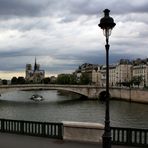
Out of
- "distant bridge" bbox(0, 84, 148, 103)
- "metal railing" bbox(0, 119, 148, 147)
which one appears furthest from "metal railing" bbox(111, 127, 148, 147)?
"distant bridge" bbox(0, 84, 148, 103)

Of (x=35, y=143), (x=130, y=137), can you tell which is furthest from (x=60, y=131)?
(x=130, y=137)

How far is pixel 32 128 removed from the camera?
1212 centimetres

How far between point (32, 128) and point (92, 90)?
7062 centimetres

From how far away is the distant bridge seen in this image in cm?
7150

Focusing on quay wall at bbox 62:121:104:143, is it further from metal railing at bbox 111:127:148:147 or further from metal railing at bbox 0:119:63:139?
metal railing at bbox 111:127:148:147

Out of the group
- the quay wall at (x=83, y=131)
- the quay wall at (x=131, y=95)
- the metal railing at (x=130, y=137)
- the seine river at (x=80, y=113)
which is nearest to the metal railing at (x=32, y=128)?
the quay wall at (x=83, y=131)

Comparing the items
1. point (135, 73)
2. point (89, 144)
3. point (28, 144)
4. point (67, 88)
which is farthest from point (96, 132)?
point (135, 73)

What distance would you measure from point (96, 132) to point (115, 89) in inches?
2798

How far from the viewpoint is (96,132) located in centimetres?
1109

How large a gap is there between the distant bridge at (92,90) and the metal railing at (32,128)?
56.2 metres

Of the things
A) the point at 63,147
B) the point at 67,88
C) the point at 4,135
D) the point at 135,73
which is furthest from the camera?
the point at 135,73

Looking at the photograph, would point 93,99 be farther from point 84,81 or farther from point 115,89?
point 84,81

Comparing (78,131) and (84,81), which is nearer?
(78,131)

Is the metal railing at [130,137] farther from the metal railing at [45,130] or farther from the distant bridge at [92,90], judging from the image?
the distant bridge at [92,90]
